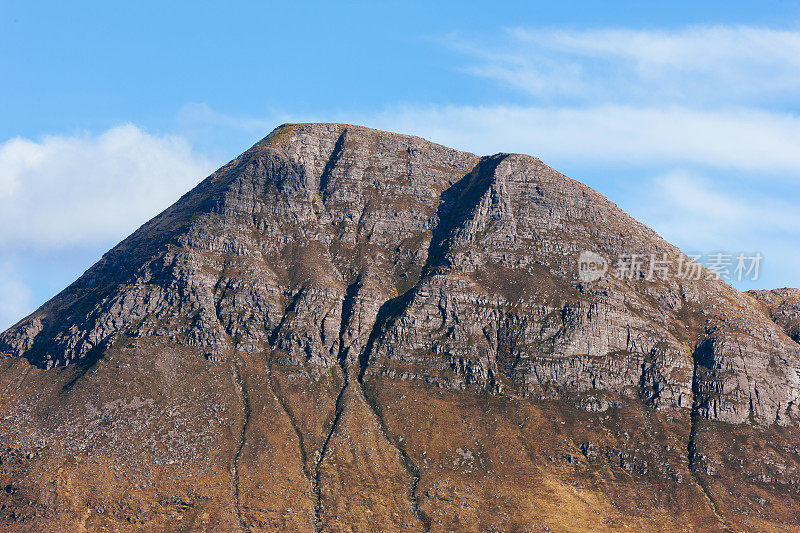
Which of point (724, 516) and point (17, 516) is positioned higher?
point (724, 516)

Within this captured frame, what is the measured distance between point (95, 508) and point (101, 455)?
1815cm

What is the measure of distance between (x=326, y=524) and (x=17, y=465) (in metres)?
77.3

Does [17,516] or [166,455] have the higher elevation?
[166,455]

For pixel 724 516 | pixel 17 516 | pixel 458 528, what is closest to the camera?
pixel 17 516

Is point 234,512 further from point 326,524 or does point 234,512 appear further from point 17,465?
point 17,465

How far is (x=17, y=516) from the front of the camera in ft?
573

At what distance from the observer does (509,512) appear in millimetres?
193125

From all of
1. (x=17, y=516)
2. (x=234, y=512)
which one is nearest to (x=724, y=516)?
(x=234, y=512)

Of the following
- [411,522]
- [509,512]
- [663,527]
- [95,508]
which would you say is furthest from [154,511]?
[663,527]

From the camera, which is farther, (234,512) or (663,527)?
(663,527)

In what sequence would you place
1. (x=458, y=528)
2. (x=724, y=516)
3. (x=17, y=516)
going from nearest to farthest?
1. (x=17, y=516)
2. (x=458, y=528)
3. (x=724, y=516)

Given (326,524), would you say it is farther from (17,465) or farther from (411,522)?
(17,465)

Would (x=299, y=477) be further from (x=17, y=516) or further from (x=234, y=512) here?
(x=17, y=516)

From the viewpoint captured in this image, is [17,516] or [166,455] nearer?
[17,516]
